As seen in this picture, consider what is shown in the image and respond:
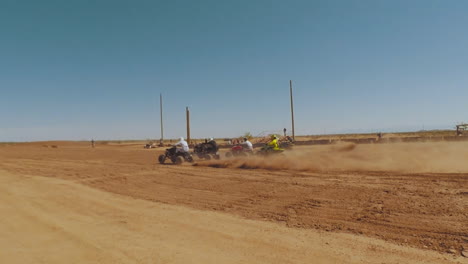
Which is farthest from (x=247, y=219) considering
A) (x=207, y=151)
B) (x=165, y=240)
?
(x=207, y=151)

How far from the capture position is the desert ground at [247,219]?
4594mm

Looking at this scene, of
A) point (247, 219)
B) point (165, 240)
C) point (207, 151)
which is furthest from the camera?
point (207, 151)

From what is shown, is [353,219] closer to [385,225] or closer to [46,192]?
[385,225]

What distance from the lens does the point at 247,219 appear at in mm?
6586

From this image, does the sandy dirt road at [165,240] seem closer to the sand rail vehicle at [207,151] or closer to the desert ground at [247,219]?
the desert ground at [247,219]

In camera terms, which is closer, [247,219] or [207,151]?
[247,219]

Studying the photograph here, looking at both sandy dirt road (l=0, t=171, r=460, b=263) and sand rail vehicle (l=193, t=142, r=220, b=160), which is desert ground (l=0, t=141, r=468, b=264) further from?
sand rail vehicle (l=193, t=142, r=220, b=160)

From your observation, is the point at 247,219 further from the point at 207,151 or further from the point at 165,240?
the point at 207,151

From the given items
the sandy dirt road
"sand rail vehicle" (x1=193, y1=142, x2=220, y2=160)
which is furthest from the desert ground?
"sand rail vehicle" (x1=193, y1=142, x2=220, y2=160)

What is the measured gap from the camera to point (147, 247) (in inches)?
193

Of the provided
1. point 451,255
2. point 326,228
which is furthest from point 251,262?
point 451,255

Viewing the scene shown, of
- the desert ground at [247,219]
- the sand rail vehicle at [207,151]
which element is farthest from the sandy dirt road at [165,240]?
the sand rail vehicle at [207,151]

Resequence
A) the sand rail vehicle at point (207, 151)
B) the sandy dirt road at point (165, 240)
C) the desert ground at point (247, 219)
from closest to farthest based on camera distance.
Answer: the sandy dirt road at point (165, 240) → the desert ground at point (247, 219) → the sand rail vehicle at point (207, 151)

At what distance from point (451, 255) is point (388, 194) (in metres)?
3.57
